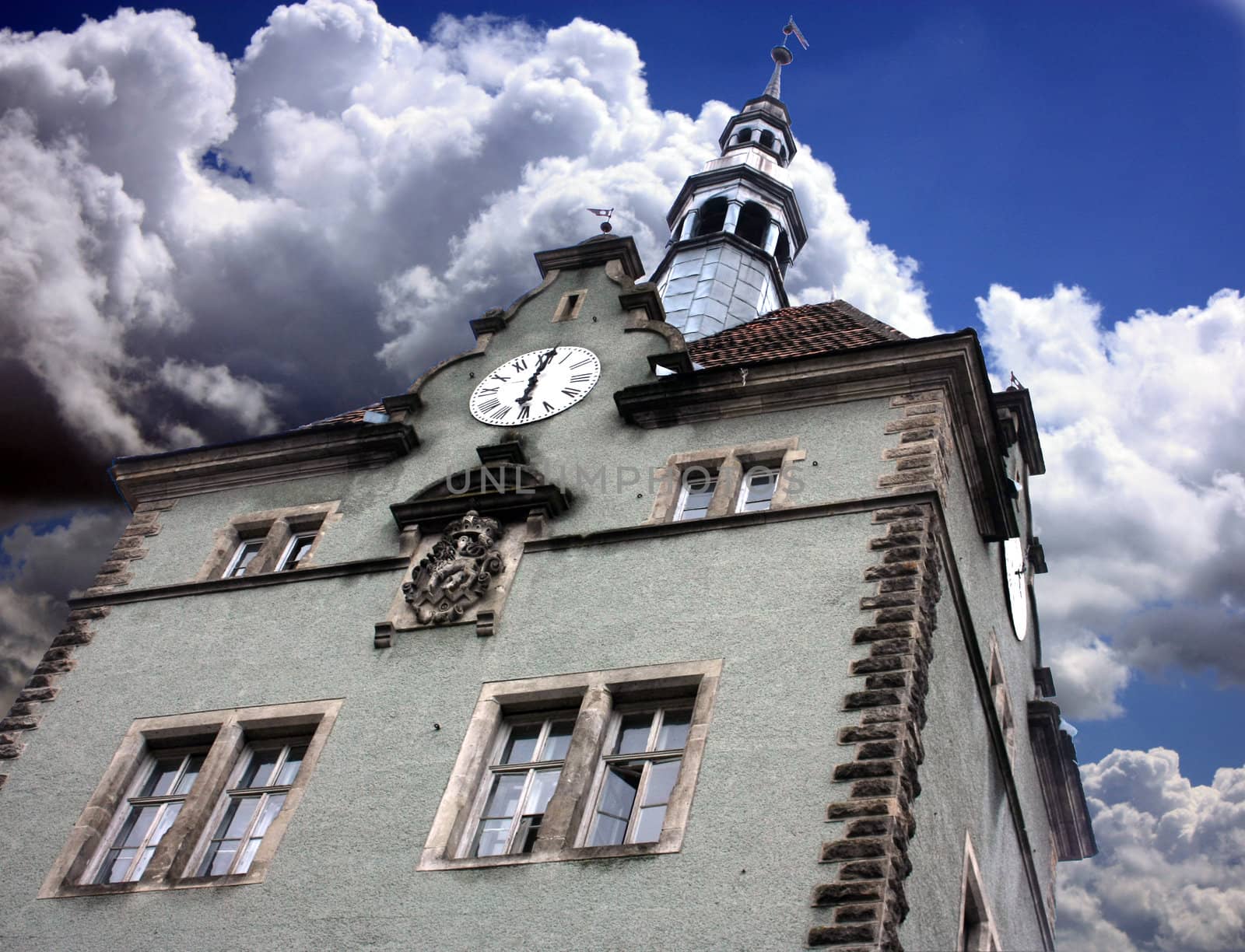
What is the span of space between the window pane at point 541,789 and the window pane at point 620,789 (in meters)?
0.47

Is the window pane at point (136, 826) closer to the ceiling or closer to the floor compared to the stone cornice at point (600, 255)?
closer to the floor

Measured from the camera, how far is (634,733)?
A: 1478 centimetres

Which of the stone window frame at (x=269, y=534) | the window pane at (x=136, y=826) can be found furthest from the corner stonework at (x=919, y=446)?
the window pane at (x=136, y=826)

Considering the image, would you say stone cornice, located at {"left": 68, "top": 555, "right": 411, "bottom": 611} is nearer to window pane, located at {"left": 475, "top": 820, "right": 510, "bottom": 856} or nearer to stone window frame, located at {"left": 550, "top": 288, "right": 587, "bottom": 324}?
window pane, located at {"left": 475, "top": 820, "right": 510, "bottom": 856}

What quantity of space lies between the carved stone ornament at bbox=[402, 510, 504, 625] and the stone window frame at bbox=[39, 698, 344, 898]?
4.64ft

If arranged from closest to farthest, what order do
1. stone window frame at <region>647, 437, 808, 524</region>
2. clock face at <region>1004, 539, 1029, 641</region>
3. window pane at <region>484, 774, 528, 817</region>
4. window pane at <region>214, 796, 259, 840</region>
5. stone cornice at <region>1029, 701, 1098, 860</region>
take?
window pane at <region>484, 774, 528, 817</region> < window pane at <region>214, 796, 259, 840</region> < stone window frame at <region>647, 437, 808, 524</region> < clock face at <region>1004, 539, 1029, 641</region> < stone cornice at <region>1029, 701, 1098, 860</region>

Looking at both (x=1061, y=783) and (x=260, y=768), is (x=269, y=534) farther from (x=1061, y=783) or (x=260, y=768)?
(x=1061, y=783)

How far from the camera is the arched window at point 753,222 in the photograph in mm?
29688

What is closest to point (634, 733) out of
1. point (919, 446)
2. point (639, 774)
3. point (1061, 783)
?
point (639, 774)

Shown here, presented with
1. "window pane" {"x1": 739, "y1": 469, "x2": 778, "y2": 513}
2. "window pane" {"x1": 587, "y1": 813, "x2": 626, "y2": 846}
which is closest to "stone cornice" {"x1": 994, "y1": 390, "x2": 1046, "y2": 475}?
"window pane" {"x1": 739, "y1": 469, "x2": 778, "y2": 513}

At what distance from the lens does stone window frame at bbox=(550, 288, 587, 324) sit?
68.9 ft

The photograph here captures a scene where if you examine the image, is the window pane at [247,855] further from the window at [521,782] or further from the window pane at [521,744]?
the window pane at [521,744]

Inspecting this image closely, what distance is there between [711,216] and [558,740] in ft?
54.7

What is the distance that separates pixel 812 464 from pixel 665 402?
223cm
